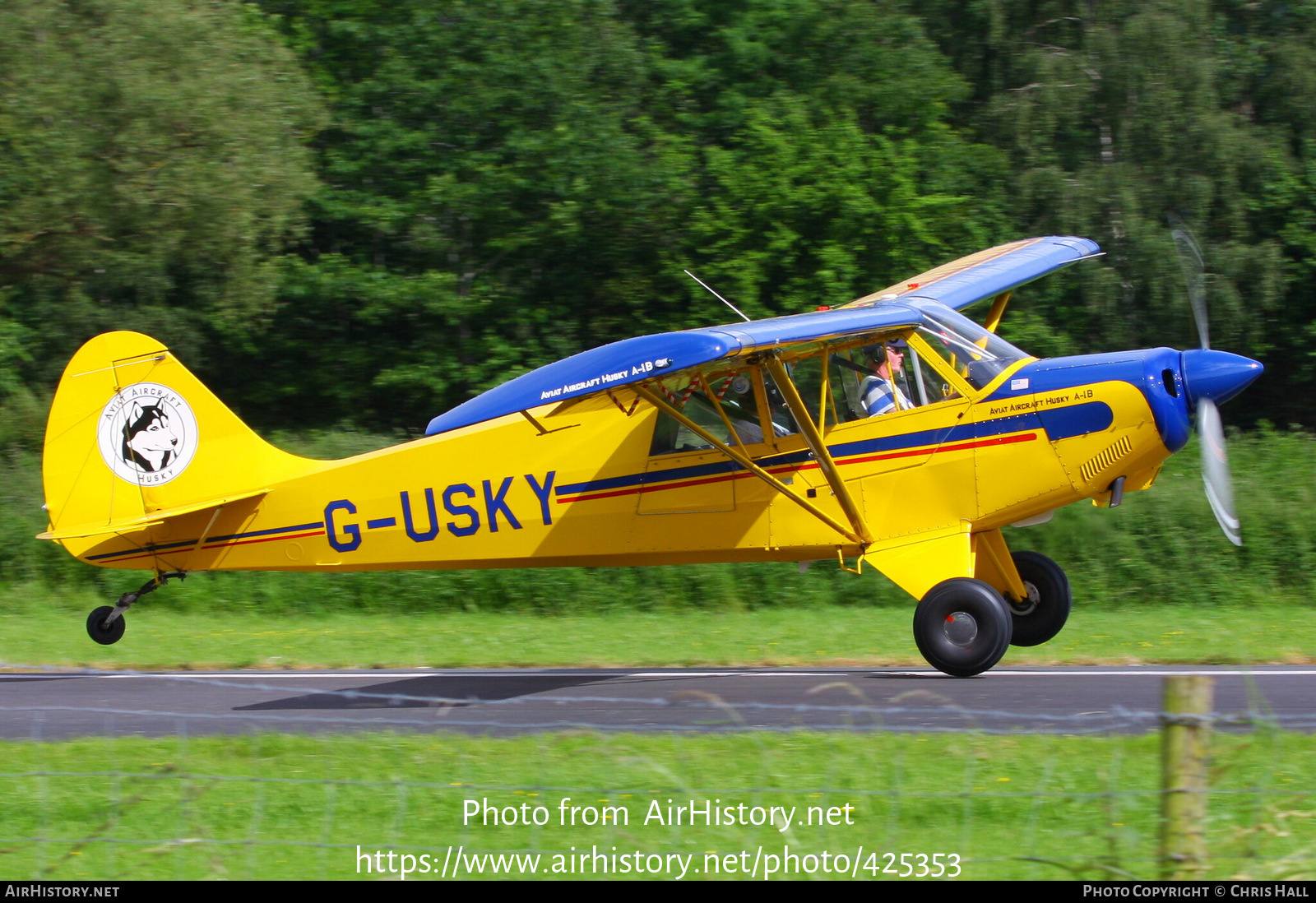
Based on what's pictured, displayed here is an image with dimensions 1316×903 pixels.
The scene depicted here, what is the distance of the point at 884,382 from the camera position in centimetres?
986

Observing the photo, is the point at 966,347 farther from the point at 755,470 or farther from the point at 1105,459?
the point at 755,470

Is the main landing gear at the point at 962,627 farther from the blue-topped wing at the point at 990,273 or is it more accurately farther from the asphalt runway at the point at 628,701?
the blue-topped wing at the point at 990,273

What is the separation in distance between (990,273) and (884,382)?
8.89 ft

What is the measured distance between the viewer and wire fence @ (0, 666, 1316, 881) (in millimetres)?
5324

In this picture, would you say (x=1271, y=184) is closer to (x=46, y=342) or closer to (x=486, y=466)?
(x=486, y=466)

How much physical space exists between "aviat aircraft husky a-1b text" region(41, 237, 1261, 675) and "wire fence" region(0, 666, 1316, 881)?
1129 millimetres

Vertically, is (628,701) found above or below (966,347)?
below

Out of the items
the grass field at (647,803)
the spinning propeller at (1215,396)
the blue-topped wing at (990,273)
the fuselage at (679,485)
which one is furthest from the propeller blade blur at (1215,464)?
the blue-topped wing at (990,273)

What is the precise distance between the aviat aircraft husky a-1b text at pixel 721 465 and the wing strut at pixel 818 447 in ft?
0.06

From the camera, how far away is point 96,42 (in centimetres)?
2086

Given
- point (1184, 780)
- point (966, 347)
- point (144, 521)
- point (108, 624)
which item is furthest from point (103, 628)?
point (1184, 780)

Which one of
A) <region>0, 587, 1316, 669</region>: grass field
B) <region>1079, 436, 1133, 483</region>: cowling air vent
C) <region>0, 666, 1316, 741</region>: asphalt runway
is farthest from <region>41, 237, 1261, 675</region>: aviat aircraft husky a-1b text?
<region>0, 587, 1316, 669</region>: grass field

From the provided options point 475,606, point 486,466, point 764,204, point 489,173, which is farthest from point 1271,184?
point 486,466

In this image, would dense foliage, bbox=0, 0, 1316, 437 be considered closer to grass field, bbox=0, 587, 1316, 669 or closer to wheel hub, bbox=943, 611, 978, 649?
grass field, bbox=0, 587, 1316, 669
